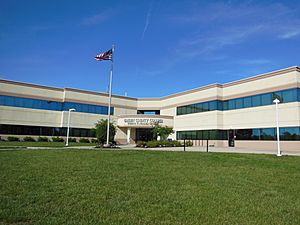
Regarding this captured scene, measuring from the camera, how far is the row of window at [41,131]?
41.1 meters

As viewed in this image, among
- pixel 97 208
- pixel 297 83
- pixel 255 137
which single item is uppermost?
pixel 297 83

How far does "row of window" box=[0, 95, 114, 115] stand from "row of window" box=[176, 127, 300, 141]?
16.4 meters

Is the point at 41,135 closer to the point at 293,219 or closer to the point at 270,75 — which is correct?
the point at 270,75

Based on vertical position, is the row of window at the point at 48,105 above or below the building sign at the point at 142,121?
above

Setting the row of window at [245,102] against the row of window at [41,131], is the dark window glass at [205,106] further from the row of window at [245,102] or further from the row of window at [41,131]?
the row of window at [41,131]

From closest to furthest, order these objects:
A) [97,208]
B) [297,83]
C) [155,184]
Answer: [97,208]
[155,184]
[297,83]

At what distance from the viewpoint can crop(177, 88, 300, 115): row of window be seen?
3084cm

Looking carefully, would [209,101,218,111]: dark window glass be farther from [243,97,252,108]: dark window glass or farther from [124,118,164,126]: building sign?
[124,118,164,126]: building sign

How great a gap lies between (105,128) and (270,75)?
2208 centimetres

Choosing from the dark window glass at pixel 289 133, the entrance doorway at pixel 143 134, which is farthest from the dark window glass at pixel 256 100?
the entrance doorway at pixel 143 134

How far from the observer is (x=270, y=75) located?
33.4 m

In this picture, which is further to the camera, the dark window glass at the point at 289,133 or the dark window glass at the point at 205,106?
the dark window glass at the point at 205,106

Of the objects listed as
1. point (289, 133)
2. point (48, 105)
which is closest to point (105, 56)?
point (48, 105)

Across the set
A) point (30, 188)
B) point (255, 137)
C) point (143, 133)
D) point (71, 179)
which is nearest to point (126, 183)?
point (71, 179)
